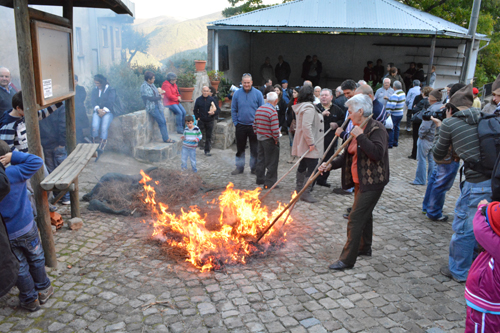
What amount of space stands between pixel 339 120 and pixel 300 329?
530 centimetres

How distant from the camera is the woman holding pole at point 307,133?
22.9ft

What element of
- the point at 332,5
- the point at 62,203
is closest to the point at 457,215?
the point at 62,203

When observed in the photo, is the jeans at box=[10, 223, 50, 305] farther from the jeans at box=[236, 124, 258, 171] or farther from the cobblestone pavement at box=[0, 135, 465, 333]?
the jeans at box=[236, 124, 258, 171]

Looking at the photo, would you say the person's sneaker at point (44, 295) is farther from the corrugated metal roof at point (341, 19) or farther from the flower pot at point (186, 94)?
the corrugated metal roof at point (341, 19)

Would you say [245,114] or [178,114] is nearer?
[245,114]

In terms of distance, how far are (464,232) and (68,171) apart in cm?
484

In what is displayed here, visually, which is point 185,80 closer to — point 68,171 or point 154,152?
point 154,152

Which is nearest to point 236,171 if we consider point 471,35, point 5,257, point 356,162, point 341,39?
point 356,162

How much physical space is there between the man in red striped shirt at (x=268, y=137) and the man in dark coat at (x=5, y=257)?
5049mm

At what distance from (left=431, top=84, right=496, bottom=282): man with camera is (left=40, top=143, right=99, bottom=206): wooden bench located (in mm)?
4443

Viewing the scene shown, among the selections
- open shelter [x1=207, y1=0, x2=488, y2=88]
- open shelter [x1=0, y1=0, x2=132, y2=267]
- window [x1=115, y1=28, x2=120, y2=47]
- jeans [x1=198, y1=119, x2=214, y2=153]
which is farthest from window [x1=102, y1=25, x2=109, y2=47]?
open shelter [x1=0, y1=0, x2=132, y2=267]

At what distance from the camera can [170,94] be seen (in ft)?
35.6

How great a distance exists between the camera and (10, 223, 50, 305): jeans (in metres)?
3.66

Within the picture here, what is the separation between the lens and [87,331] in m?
3.49
